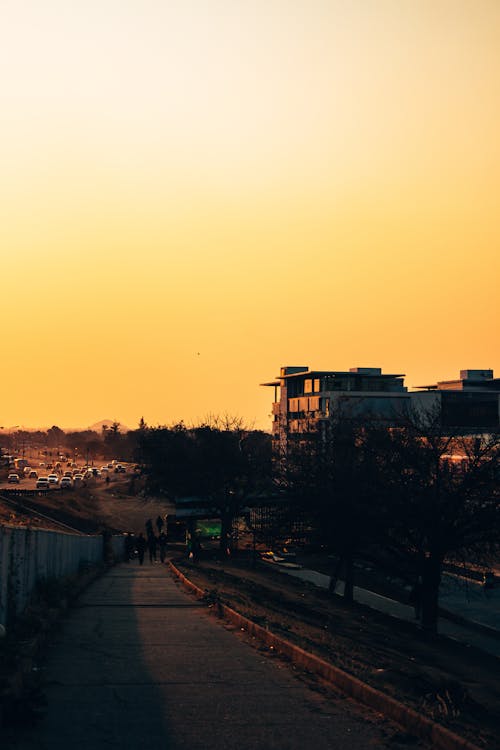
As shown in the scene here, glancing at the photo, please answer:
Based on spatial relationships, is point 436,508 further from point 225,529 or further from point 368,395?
point 368,395

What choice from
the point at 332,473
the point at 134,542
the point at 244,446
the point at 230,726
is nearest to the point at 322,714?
the point at 230,726

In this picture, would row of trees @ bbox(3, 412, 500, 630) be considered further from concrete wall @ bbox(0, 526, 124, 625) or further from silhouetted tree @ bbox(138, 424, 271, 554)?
silhouetted tree @ bbox(138, 424, 271, 554)

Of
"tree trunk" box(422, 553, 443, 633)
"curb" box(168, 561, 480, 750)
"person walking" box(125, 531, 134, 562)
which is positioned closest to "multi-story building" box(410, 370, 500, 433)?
"person walking" box(125, 531, 134, 562)

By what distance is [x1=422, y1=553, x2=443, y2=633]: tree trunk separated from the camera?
38341mm

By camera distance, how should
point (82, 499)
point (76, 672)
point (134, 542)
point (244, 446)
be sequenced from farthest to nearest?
point (82, 499), point (244, 446), point (134, 542), point (76, 672)

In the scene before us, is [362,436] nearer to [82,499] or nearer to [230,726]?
[230,726]

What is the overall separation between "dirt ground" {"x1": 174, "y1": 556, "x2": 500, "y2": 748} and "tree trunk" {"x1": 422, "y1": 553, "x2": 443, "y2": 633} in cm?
81

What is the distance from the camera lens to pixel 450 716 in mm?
10578

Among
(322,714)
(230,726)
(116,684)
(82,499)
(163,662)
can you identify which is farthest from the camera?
(82,499)

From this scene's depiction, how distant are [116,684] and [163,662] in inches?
78.2

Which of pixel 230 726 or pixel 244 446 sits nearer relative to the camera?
pixel 230 726

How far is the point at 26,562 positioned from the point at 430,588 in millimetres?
22787

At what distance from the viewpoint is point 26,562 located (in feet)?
66.7

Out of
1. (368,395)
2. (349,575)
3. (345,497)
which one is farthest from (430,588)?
(368,395)
